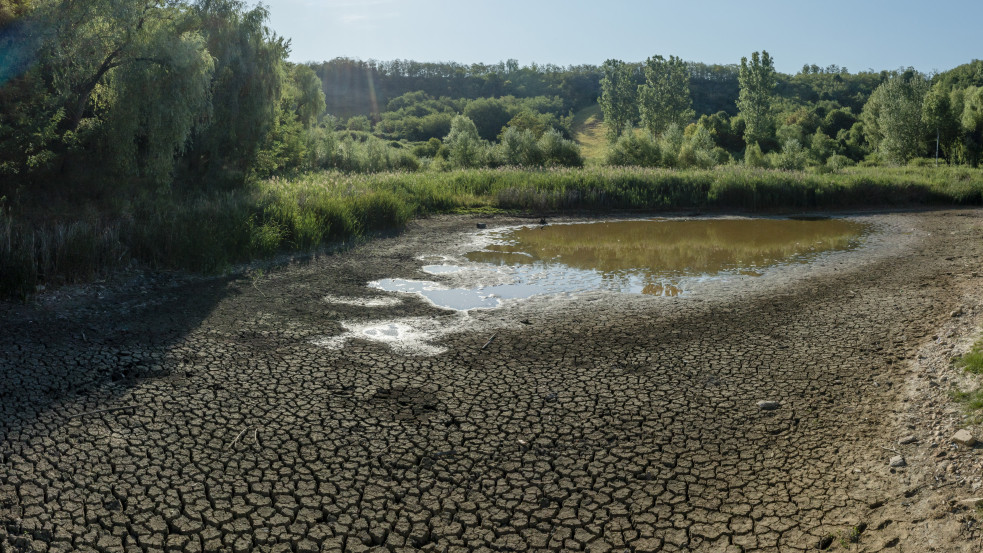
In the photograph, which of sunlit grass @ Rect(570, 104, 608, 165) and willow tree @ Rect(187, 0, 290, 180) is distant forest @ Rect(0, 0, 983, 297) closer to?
willow tree @ Rect(187, 0, 290, 180)

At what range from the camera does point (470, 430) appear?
16.1 ft

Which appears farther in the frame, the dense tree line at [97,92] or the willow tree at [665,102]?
the willow tree at [665,102]

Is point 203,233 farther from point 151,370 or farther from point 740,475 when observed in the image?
point 740,475

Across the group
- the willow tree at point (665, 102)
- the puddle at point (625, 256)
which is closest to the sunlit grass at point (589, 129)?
the willow tree at point (665, 102)

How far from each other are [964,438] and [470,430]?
3315 mm

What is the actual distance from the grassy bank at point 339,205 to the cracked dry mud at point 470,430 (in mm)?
1317

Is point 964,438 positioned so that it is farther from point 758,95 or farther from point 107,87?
point 758,95

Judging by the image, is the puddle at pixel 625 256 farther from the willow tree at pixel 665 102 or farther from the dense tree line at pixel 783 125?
the willow tree at pixel 665 102

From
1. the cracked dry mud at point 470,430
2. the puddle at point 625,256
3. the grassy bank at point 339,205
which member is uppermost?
the grassy bank at point 339,205

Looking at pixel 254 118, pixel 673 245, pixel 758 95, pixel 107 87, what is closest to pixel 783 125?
pixel 758 95

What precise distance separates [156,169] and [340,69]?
103 metres

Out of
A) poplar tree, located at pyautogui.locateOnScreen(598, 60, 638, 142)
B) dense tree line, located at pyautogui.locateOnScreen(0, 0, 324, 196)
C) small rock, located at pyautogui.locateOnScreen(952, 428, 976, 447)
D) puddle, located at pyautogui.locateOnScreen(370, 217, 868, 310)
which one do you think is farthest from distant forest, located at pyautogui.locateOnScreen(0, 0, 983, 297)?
poplar tree, located at pyautogui.locateOnScreen(598, 60, 638, 142)

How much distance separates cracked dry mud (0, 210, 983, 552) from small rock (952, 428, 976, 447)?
1.46 feet

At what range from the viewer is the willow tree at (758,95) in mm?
61781
